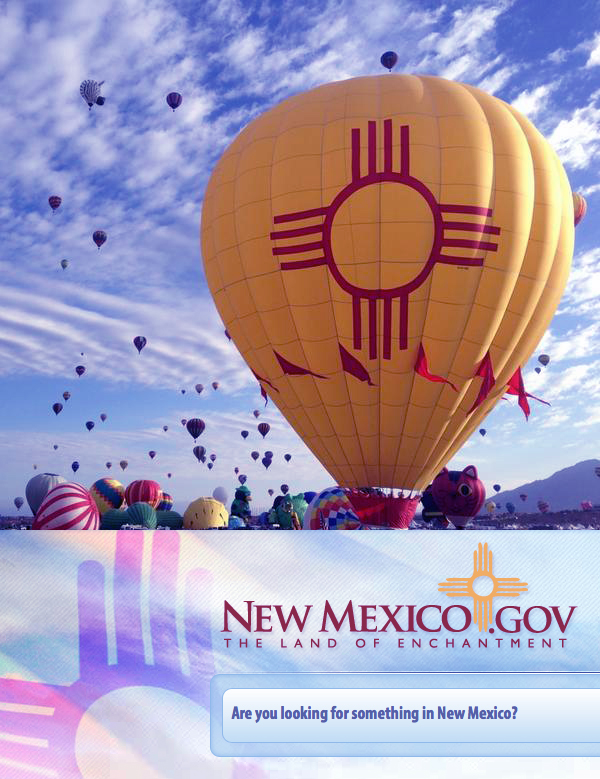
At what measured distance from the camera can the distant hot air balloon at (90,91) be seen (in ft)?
93.5

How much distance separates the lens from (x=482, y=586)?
2.53m

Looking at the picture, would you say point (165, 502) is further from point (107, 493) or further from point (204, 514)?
point (204, 514)

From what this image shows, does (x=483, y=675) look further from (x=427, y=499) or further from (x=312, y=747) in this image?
(x=427, y=499)

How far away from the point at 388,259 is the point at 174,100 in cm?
1682

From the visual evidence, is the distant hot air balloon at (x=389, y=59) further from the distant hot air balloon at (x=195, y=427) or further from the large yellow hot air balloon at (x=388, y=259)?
the distant hot air balloon at (x=195, y=427)

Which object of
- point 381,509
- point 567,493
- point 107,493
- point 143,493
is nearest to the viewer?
point 381,509

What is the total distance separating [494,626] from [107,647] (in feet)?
4.45

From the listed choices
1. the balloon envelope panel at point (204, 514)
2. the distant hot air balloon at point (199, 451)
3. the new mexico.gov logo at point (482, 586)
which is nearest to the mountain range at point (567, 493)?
the distant hot air balloon at point (199, 451)

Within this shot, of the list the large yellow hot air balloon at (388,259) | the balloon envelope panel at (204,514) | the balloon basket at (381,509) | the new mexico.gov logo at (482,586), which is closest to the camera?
the new mexico.gov logo at (482,586)

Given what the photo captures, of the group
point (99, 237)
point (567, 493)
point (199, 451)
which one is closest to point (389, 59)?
point (99, 237)

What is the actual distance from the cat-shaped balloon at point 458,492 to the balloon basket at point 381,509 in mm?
10119

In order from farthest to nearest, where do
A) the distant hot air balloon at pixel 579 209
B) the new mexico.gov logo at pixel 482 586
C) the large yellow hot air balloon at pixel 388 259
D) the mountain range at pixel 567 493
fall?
the mountain range at pixel 567 493, the distant hot air balloon at pixel 579 209, the large yellow hot air balloon at pixel 388 259, the new mexico.gov logo at pixel 482 586

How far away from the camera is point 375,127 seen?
9.97m

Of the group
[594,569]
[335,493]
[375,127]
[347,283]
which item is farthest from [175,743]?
[335,493]
